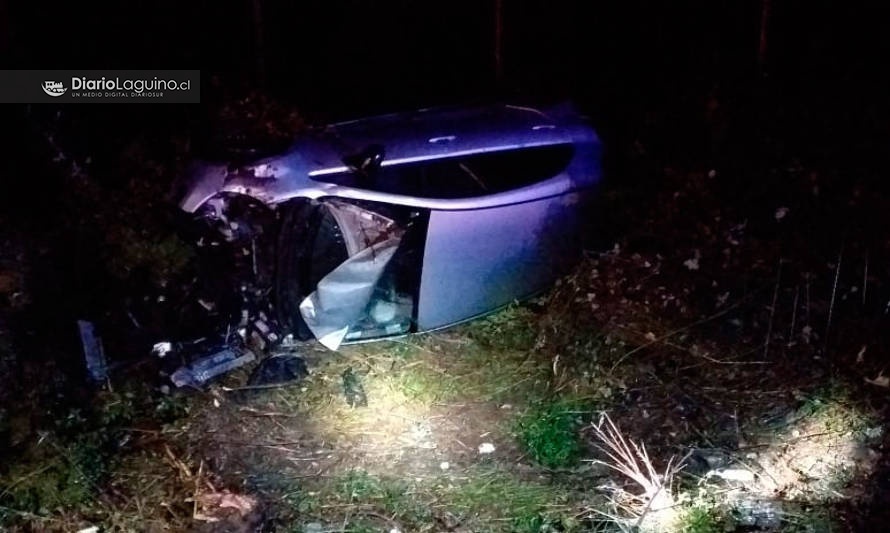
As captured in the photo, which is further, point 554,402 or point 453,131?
point 453,131

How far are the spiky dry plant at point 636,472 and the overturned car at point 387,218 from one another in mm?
1297

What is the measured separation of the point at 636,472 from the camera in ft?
14.2

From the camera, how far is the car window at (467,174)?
5.16 metres

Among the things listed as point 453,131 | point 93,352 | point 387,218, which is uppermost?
point 453,131

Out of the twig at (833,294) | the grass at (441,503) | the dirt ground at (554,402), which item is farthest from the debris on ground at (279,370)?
the twig at (833,294)

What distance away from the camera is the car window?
516 cm

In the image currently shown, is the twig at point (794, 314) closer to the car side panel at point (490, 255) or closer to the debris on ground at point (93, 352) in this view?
the car side panel at point (490, 255)

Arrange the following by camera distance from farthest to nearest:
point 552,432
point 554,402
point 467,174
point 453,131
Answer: point 453,131 < point 467,174 < point 554,402 < point 552,432

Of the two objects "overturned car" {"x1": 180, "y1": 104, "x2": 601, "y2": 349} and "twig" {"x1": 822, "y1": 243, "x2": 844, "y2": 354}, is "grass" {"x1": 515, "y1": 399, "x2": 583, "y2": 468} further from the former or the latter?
"twig" {"x1": 822, "y1": 243, "x2": 844, "y2": 354}

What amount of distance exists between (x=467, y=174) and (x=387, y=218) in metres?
0.58

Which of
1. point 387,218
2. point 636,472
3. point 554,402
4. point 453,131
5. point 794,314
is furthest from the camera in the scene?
point 794,314

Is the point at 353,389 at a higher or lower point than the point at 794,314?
lower

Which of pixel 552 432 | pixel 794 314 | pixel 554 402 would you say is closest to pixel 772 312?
pixel 794 314

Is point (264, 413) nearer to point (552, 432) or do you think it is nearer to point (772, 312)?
point (552, 432)
